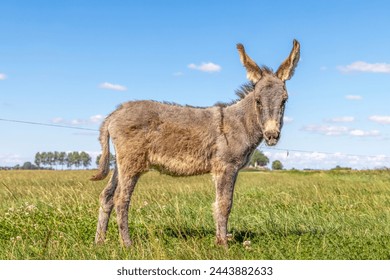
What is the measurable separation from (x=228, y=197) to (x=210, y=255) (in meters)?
1.42

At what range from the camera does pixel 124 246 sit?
28.8 ft

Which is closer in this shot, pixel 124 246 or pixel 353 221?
pixel 124 246

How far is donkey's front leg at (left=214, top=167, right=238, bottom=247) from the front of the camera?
896 centimetres

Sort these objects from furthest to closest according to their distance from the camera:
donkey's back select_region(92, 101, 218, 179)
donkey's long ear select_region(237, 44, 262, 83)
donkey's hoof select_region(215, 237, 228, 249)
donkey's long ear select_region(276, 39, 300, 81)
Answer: donkey's back select_region(92, 101, 218, 179) < donkey's long ear select_region(237, 44, 262, 83) < donkey's long ear select_region(276, 39, 300, 81) < donkey's hoof select_region(215, 237, 228, 249)

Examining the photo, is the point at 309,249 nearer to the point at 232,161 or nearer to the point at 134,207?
the point at 232,161

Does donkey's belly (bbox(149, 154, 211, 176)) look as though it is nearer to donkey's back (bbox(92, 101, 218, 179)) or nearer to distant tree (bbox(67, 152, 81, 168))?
donkey's back (bbox(92, 101, 218, 179))

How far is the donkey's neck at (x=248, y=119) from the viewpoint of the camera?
9.30 metres

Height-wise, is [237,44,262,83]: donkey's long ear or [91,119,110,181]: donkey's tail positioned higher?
[237,44,262,83]: donkey's long ear

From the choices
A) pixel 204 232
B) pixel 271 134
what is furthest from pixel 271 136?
pixel 204 232

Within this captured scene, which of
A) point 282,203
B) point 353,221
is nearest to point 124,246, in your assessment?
point 353,221

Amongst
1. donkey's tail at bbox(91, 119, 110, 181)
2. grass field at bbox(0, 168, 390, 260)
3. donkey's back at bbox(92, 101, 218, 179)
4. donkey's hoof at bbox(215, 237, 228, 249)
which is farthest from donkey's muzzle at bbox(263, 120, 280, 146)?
donkey's tail at bbox(91, 119, 110, 181)

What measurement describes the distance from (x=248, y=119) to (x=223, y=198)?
A: 162 centimetres

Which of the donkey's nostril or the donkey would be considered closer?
the donkey's nostril

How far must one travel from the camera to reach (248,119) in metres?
9.36
